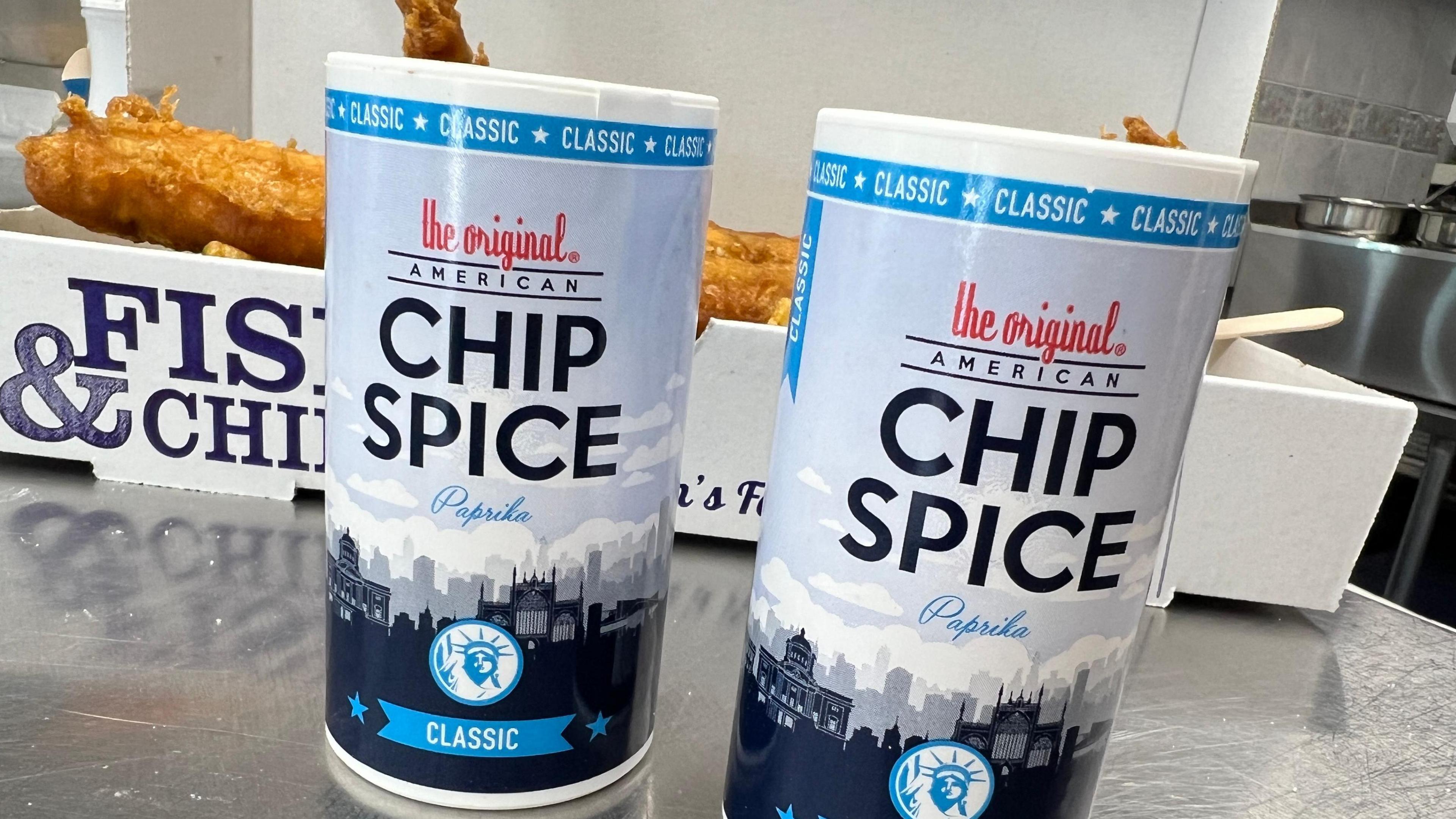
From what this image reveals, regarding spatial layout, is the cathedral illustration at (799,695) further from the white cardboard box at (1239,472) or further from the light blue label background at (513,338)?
the white cardboard box at (1239,472)

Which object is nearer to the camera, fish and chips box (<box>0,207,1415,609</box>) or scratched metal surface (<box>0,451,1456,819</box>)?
scratched metal surface (<box>0,451,1456,819</box>)

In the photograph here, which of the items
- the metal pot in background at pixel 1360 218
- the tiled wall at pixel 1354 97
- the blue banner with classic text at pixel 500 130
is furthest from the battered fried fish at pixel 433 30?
the tiled wall at pixel 1354 97

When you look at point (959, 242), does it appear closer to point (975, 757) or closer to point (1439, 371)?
point (975, 757)

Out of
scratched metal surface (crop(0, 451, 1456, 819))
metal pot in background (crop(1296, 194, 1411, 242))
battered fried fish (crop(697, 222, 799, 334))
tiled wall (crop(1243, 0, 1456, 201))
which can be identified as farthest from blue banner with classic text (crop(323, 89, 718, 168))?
tiled wall (crop(1243, 0, 1456, 201))

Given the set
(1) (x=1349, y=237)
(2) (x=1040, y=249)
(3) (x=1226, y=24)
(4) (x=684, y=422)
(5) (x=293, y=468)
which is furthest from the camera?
→ (1) (x=1349, y=237)

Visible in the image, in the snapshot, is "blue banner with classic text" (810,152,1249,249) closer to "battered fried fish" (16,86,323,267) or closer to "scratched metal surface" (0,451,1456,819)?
"scratched metal surface" (0,451,1456,819)

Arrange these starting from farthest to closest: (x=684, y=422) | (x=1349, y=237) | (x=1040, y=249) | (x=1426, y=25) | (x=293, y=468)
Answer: (x=1426, y=25) < (x=1349, y=237) < (x=293, y=468) < (x=684, y=422) < (x=1040, y=249)

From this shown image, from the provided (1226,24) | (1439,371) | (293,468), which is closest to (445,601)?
(293,468)
